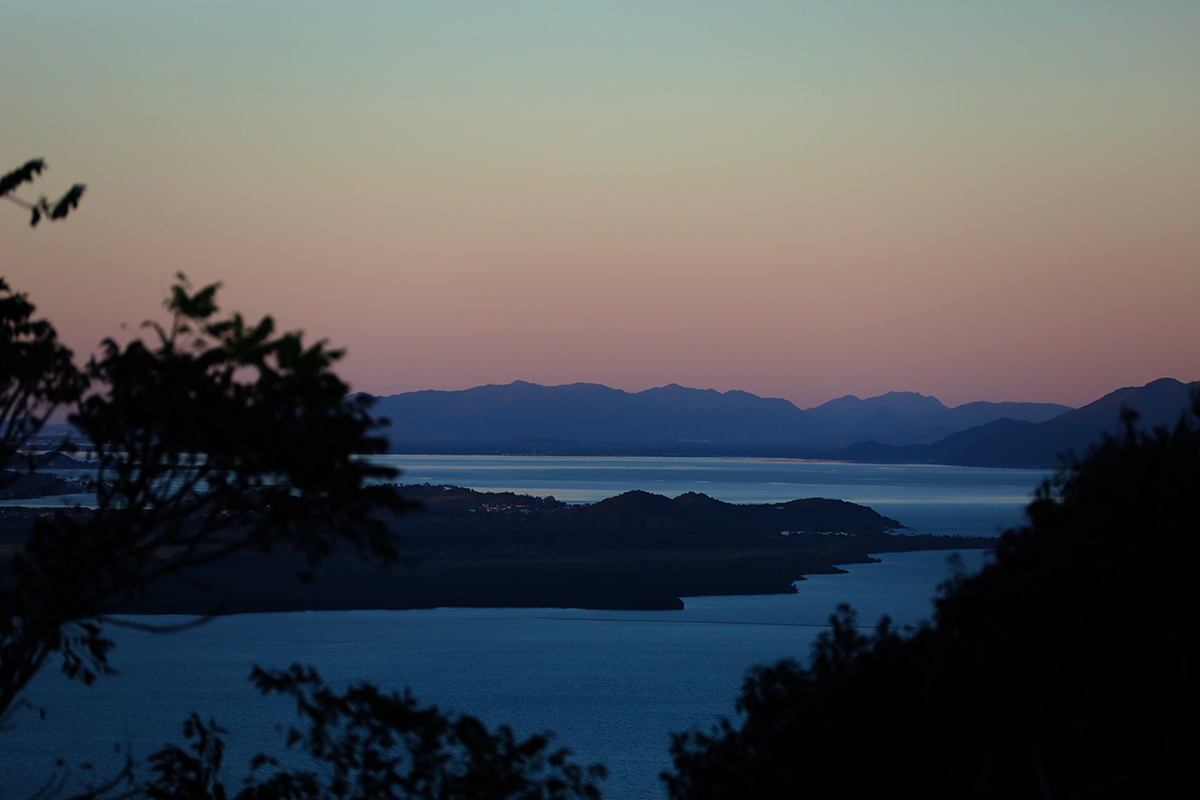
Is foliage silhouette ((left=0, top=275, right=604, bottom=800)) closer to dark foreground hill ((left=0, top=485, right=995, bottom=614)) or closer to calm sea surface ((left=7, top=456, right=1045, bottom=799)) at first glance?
calm sea surface ((left=7, top=456, right=1045, bottom=799))

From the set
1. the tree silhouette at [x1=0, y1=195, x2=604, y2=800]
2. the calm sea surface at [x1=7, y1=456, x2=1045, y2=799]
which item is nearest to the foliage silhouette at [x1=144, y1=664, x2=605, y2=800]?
the tree silhouette at [x1=0, y1=195, x2=604, y2=800]

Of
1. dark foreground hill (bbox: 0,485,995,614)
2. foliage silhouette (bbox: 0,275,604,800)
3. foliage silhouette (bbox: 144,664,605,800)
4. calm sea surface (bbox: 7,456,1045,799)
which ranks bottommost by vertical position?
calm sea surface (bbox: 7,456,1045,799)

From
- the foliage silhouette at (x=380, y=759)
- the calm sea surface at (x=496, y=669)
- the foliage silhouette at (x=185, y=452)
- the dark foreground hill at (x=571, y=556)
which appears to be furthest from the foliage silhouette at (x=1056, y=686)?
the dark foreground hill at (x=571, y=556)

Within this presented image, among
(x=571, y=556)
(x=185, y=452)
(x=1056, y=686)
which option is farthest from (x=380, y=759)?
(x=571, y=556)

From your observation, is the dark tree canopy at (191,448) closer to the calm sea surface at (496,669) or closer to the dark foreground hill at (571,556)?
the calm sea surface at (496,669)

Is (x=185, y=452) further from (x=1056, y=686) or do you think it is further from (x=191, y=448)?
(x=1056, y=686)

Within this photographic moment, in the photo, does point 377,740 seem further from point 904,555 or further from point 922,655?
point 904,555
